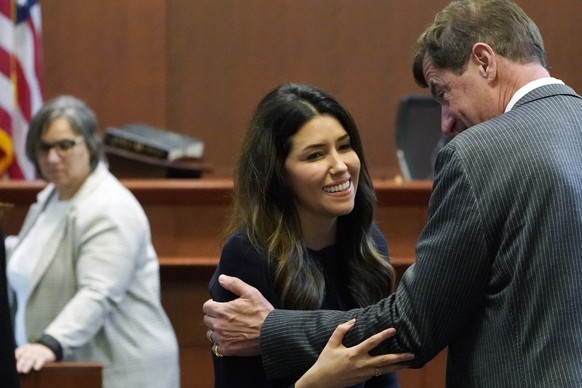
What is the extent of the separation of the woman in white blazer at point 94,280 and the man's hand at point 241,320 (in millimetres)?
1563

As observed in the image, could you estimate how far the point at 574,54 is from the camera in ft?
25.5

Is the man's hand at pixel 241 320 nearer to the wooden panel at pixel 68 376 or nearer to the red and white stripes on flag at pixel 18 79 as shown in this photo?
the wooden panel at pixel 68 376

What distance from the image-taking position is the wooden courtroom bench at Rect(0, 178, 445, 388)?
5.20 meters

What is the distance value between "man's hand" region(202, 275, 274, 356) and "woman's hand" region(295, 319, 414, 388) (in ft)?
0.50

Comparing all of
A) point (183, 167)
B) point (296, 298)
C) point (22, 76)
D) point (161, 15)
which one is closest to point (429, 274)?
point (296, 298)

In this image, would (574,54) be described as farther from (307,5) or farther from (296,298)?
(296,298)

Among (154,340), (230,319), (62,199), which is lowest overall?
(154,340)

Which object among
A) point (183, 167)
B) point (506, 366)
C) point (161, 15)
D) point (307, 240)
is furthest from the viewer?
point (161, 15)

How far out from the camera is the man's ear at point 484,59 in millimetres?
2270

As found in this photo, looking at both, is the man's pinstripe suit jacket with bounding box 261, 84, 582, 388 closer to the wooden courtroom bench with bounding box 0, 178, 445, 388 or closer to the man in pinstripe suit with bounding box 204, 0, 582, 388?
the man in pinstripe suit with bounding box 204, 0, 582, 388

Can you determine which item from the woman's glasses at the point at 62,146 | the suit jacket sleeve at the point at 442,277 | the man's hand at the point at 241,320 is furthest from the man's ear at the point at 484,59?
the woman's glasses at the point at 62,146

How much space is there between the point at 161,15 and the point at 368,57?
53.2 inches

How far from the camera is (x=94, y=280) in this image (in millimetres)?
4074

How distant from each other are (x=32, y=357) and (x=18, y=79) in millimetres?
3175
